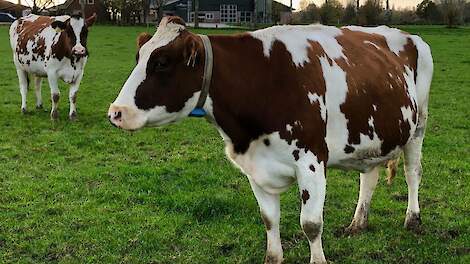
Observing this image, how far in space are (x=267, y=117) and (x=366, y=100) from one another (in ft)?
3.14

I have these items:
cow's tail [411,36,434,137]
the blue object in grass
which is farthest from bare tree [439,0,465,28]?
the blue object in grass

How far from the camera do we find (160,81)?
360 cm

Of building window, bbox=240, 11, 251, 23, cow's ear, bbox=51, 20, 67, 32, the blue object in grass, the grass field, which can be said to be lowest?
the grass field

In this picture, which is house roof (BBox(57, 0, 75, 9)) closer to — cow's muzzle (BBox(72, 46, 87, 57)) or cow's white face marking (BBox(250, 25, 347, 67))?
cow's muzzle (BBox(72, 46, 87, 57))

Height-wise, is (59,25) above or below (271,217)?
above

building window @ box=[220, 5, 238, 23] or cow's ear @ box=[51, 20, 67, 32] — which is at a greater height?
building window @ box=[220, 5, 238, 23]

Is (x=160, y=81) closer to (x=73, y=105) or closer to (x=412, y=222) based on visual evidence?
(x=412, y=222)

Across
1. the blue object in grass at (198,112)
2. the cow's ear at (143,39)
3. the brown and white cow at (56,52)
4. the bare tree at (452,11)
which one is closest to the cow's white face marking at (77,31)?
the brown and white cow at (56,52)

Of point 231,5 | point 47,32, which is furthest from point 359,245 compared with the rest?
point 231,5

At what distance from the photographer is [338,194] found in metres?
6.77

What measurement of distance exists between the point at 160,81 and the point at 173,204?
115 inches

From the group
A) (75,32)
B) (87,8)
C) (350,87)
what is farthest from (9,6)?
(350,87)

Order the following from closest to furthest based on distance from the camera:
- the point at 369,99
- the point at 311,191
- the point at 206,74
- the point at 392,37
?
1. the point at 206,74
2. the point at 311,191
3. the point at 369,99
4. the point at 392,37

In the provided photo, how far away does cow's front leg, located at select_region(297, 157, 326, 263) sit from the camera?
4.04 metres
